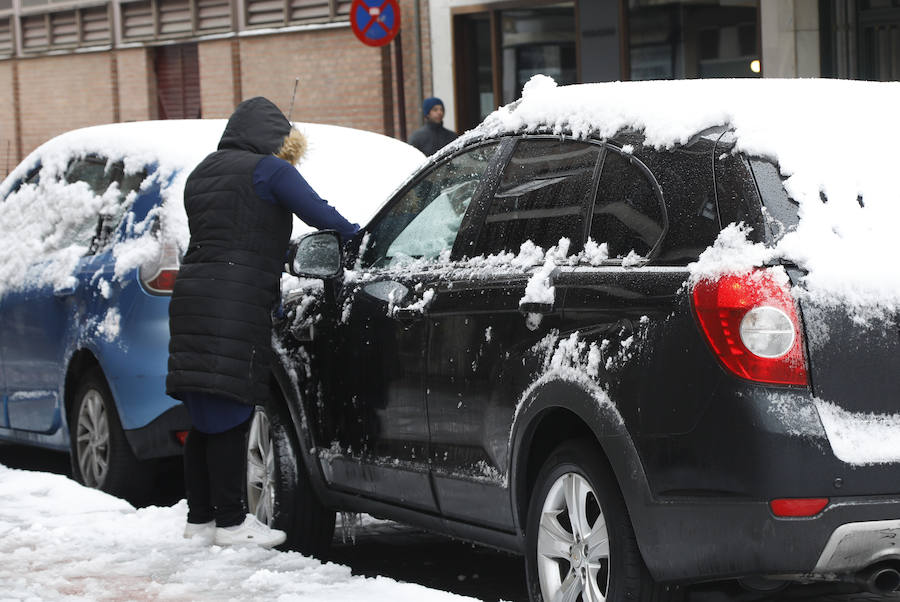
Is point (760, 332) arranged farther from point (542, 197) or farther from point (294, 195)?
point (294, 195)

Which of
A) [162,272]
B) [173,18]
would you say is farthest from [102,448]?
[173,18]

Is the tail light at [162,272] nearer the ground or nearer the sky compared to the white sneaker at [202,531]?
nearer the sky

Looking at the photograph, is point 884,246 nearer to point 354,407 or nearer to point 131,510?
point 354,407

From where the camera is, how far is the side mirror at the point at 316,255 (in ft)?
21.0

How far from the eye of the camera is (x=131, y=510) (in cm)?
725

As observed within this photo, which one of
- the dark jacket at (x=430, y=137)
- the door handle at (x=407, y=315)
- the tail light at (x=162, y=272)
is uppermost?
the dark jacket at (x=430, y=137)

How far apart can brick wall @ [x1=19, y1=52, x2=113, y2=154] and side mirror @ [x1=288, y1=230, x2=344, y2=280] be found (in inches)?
891

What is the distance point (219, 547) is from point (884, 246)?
9.81 feet

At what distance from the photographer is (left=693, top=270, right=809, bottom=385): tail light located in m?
4.39

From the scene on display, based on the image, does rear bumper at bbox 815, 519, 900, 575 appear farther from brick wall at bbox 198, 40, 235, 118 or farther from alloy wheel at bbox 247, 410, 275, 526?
brick wall at bbox 198, 40, 235, 118

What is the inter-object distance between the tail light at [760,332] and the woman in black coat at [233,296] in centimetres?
252

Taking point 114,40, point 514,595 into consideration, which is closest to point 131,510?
point 514,595

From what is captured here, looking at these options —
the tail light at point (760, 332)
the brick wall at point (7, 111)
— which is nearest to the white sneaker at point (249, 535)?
the tail light at point (760, 332)

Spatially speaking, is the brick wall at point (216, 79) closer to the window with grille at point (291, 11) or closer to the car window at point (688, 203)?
the window with grille at point (291, 11)
